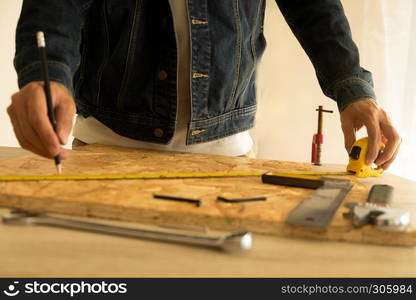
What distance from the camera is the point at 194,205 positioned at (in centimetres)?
68

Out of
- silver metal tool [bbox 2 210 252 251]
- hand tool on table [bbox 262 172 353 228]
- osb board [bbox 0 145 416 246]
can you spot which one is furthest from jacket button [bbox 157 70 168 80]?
silver metal tool [bbox 2 210 252 251]

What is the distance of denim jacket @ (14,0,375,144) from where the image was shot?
109 centimetres

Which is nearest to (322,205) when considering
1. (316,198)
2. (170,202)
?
(316,198)

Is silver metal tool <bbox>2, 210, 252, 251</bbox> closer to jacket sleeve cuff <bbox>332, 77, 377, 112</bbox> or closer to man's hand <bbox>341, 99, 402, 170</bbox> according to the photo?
man's hand <bbox>341, 99, 402, 170</bbox>

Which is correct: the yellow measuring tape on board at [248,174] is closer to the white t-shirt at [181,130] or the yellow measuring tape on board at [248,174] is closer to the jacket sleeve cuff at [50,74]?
the jacket sleeve cuff at [50,74]

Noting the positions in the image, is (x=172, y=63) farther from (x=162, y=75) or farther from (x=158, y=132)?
(x=158, y=132)

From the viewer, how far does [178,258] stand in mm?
555

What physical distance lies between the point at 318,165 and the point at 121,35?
0.53 metres

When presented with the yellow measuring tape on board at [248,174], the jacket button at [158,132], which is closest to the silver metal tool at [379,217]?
the yellow measuring tape on board at [248,174]

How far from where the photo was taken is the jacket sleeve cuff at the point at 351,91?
3.59 ft

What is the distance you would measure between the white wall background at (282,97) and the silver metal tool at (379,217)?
65.4 inches

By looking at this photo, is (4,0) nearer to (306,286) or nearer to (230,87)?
(230,87)

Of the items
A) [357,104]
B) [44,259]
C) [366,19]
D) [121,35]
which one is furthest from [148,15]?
[366,19]

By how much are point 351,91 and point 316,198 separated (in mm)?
464
